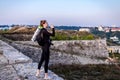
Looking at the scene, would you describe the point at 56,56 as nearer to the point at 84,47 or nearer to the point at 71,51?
the point at 71,51

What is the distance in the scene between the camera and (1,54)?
1230 centimetres

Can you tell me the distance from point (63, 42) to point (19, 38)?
4438mm

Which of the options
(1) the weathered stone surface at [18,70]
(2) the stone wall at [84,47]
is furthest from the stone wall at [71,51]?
(1) the weathered stone surface at [18,70]

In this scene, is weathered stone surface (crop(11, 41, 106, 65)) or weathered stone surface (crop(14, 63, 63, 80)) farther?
weathered stone surface (crop(11, 41, 106, 65))

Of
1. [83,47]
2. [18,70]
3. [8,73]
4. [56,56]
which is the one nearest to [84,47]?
[83,47]

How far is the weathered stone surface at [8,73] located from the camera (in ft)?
25.9

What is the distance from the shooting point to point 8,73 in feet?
27.9

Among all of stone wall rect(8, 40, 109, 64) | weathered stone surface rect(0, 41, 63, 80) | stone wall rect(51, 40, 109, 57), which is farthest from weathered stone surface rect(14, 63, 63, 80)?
stone wall rect(51, 40, 109, 57)

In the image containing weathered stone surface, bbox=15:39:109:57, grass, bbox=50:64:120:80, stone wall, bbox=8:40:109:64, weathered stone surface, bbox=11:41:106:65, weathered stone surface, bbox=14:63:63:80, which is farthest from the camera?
weathered stone surface, bbox=15:39:109:57

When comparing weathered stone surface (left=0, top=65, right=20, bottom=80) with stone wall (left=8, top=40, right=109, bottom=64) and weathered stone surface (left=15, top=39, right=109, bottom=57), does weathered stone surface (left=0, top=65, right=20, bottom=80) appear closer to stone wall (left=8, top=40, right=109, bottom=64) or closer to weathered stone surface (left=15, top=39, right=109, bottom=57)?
stone wall (left=8, top=40, right=109, bottom=64)

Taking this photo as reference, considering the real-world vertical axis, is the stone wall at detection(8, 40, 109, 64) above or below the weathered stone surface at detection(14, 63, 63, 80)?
below

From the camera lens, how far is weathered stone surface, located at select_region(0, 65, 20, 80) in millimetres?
7903

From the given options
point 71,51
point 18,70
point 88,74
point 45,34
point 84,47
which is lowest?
point 71,51

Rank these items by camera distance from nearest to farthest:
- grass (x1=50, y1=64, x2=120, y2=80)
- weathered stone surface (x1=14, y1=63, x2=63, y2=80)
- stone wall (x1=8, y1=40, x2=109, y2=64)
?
weathered stone surface (x1=14, y1=63, x2=63, y2=80)
grass (x1=50, y1=64, x2=120, y2=80)
stone wall (x1=8, y1=40, x2=109, y2=64)
